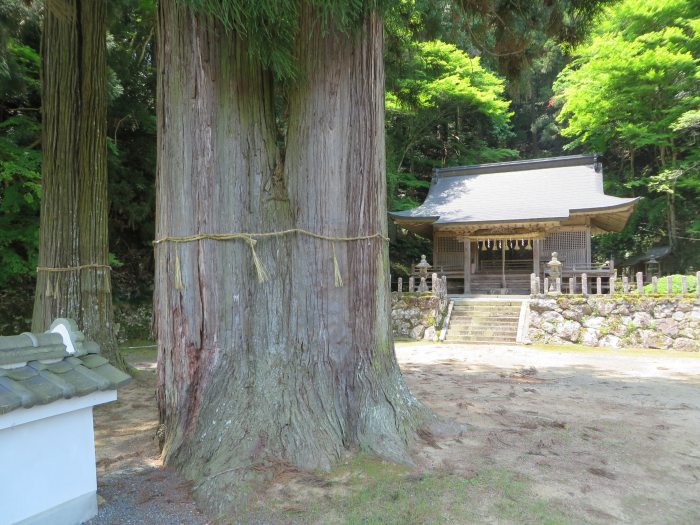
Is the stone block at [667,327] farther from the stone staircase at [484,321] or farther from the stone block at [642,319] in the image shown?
the stone staircase at [484,321]

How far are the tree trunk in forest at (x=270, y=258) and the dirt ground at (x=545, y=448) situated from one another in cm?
30

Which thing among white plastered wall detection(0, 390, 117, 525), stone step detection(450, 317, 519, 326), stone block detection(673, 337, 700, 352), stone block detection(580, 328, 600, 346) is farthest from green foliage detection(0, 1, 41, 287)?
stone block detection(673, 337, 700, 352)

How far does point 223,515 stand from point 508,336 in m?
8.72

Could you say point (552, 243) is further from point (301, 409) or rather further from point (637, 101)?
point (301, 409)

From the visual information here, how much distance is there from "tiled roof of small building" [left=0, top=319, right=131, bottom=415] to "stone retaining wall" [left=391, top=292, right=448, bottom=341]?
8.99m

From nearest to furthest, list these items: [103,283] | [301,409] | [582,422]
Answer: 1. [301,409]
2. [582,422]
3. [103,283]

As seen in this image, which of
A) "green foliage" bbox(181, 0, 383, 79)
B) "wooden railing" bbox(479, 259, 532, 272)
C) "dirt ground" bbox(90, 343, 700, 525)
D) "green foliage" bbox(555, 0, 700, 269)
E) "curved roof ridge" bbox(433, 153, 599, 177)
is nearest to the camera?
"dirt ground" bbox(90, 343, 700, 525)

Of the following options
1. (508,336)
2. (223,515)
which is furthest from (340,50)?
(508,336)

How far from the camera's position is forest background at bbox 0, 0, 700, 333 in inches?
195

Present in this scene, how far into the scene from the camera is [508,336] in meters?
9.81

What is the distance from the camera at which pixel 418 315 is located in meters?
11.0

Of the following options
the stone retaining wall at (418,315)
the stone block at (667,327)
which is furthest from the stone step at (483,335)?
the stone block at (667,327)

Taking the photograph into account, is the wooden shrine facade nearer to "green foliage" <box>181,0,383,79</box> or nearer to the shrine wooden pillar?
the shrine wooden pillar

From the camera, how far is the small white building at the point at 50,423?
5.69ft
